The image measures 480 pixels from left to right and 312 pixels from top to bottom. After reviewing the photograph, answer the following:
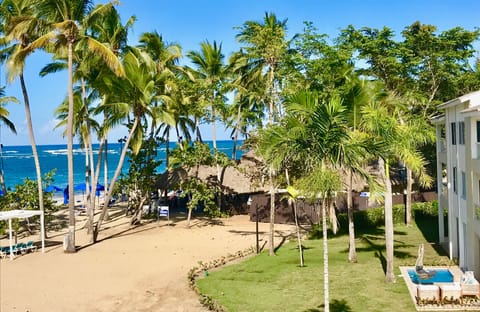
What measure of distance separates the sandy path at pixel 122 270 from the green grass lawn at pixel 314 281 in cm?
129

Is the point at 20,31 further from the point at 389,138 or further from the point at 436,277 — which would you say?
the point at 436,277

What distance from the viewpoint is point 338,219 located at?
79.0 feet

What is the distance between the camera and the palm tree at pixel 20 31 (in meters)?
19.3

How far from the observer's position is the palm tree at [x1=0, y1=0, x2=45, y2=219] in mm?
19344

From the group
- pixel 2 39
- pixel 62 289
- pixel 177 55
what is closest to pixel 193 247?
pixel 62 289

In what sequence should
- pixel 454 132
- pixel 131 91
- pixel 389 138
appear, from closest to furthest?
pixel 389 138 < pixel 454 132 < pixel 131 91

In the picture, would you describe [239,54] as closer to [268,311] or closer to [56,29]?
[56,29]

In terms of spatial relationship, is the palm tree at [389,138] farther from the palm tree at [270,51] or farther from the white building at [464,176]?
the palm tree at [270,51]

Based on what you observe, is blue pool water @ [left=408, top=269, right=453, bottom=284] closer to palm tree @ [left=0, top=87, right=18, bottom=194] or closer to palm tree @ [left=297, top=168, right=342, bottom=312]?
palm tree @ [left=297, top=168, right=342, bottom=312]

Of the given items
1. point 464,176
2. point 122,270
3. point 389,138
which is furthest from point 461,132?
point 122,270

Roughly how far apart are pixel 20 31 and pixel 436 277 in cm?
1853

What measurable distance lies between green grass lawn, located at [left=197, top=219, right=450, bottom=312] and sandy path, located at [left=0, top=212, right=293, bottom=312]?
4.24ft

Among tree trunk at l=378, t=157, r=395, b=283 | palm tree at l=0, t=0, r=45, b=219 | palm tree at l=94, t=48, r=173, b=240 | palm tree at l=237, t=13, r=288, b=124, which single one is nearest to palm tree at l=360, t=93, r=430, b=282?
tree trunk at l=378, t=157, r=395, b=283

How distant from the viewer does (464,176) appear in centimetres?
1594
